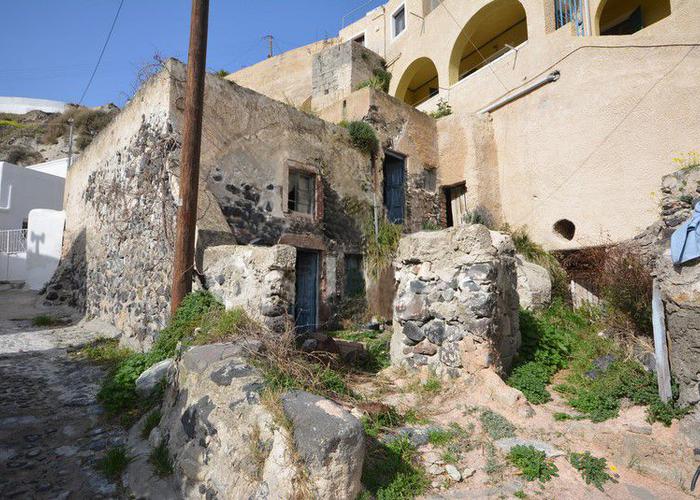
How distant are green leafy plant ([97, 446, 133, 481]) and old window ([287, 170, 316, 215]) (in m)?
5.93

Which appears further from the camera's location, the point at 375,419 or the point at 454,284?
the point at 454,284

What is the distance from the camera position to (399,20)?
18.2 metres

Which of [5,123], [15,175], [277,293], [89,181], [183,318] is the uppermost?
[5,123]

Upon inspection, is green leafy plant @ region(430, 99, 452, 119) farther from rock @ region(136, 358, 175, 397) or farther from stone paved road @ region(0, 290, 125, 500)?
rock @ region(136, 358, 175, 397)

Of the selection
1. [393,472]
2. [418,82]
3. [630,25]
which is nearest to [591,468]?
[393,472]

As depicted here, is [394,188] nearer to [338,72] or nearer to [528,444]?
[338,72]

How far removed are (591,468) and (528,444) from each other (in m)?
0.49

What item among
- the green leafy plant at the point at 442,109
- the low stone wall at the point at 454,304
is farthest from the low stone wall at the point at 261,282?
the green leafy plant at the point at 442,109

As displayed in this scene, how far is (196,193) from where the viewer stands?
20.0 ft

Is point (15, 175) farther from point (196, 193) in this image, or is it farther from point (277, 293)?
point (277, 293)

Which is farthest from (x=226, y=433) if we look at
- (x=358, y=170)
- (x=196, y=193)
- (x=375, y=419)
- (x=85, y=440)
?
(x=358, y=170)

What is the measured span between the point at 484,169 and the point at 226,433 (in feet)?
34.9

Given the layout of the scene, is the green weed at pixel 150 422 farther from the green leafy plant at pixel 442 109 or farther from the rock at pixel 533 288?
the green leafy plant at pixel 442 109

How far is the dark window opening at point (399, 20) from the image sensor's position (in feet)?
58.4
